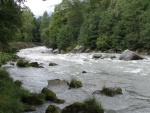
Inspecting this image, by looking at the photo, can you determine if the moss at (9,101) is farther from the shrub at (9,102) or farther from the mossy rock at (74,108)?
the mossy rock at (74,108)

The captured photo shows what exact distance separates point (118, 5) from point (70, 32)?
15.6m

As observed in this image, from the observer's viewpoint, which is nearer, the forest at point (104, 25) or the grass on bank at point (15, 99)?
the grass on bank at point (15, 99)

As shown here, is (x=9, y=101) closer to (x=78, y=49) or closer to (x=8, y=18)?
(x=8, y=18)

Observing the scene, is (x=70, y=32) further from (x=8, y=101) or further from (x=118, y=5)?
(x=8, y=101)

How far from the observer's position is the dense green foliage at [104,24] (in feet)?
165

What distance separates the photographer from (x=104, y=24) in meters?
58.4

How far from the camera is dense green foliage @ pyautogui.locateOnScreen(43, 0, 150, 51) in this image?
165 feet

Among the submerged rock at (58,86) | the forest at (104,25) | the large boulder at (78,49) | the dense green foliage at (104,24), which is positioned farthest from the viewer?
the large boulder at (78,49)

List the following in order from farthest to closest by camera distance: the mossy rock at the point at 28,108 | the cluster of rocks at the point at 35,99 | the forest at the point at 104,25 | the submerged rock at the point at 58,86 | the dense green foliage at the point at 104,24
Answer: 1. the dense green foliage at the point at 104,24
2. the forest at the point at 104,25
3. the submerged rock at the point at 58,86
4. the cluster of rocks at the point at 35,99
5. the mossy rock at the point at 28,108

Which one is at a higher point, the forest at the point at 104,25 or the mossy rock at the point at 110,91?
the forest at the point at 104,25

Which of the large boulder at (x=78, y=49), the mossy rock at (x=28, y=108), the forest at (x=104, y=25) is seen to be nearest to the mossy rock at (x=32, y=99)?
the mossy rock at (x=28, y=108)

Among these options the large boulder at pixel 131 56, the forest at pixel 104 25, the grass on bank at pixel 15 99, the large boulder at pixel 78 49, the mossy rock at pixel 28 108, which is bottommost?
the large boulder at pixel 78 49

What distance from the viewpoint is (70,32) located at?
7069cm

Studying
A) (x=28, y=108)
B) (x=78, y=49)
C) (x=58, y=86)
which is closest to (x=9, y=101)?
(x=28, y=108)
